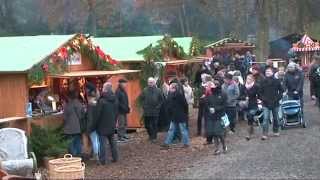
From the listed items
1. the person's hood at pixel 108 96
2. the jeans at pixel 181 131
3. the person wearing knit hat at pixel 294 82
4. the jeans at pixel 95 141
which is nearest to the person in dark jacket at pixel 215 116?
the jeans at pixel 181 131

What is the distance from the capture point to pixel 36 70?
13539mm

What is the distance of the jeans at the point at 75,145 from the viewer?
1400 centimetres

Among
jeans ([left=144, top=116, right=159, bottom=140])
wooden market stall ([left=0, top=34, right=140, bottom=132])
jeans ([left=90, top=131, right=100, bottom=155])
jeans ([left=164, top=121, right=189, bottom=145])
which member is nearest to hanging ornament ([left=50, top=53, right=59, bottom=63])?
wooden market stall ([left=0, top=34, right=140, bottom=132])

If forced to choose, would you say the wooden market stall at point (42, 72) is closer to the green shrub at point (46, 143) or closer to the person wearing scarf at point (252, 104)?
the green shrub at point (46, 143)

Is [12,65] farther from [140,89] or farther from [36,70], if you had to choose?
[140,89]

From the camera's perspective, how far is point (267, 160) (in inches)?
516

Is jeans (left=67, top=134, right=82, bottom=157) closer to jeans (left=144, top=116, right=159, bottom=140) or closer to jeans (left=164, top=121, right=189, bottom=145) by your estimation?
jeans (left=164, top=121, right=189, bottom=145)

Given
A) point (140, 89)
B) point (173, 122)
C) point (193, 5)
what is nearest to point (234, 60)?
point (140, 89)

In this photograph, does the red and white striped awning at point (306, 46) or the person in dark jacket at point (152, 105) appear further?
the red and white striped awning at point (306, 46)

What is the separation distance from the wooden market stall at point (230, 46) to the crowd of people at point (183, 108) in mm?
14266

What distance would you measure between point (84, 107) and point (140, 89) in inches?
192

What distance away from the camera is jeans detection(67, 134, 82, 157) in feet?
45.9

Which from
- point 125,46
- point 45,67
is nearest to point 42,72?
point 45,67

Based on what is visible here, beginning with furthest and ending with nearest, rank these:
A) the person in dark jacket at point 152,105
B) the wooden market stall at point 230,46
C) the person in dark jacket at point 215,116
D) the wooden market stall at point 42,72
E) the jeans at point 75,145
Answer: the wooden market stall at point 230,46 < the person in dark jacket at point 152,105 < the person in dark jacket at point 215,116 < the jeans at point 75,145 < the wooden market stall at point 42,72
